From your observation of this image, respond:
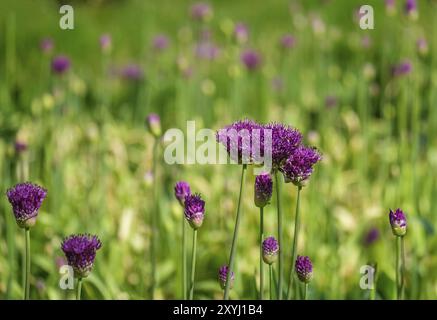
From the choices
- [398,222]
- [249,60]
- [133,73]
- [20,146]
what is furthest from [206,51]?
[398,222]

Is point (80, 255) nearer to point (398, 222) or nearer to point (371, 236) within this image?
point (398, 222)

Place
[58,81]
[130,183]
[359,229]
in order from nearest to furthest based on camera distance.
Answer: [359,229] → [130,183] → [58,81]

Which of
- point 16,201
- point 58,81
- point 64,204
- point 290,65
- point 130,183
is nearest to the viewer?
point 16,201

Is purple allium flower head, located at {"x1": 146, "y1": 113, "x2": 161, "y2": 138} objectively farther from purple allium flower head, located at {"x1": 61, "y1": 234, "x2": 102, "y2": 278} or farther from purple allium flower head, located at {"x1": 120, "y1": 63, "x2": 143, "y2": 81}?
purple allium flower head, located at {"x1": 120, "y1": 63, "x2": 143, "y2": 81}

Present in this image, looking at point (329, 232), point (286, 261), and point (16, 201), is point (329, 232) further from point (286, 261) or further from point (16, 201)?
point (16, 201)

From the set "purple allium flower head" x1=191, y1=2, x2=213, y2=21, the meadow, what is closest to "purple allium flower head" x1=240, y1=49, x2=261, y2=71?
the meadow

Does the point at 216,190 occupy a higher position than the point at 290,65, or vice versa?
the point at 290,65
